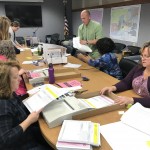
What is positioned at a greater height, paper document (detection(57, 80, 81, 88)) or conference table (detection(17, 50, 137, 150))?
paper document (detection(57, 80, 81, 88))

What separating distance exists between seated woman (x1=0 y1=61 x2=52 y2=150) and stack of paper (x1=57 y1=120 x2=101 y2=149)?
0.26m

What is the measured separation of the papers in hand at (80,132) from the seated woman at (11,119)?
26cm

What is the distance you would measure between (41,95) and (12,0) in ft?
19.9

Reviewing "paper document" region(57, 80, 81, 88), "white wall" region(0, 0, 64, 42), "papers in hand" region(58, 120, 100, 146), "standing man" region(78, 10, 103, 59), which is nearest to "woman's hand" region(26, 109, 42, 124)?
"papers in hand" region(58, 120, 100, 146)

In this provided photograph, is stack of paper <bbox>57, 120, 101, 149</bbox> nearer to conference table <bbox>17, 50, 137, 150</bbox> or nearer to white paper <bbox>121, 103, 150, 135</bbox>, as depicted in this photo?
conference table <bbox>17, 50, 137, 150</bbox>

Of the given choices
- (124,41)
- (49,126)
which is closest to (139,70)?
(49,126)

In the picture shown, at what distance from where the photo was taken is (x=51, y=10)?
289 inches

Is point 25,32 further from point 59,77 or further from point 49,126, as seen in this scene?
point 49,126

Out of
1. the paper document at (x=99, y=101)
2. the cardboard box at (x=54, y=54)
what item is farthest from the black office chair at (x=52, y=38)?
the paper document at (x=99, y=101)

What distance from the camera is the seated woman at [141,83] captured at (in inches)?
58.5

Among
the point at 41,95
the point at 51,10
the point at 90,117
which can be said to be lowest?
the point at 90,117

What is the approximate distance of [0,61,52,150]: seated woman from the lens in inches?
42.5

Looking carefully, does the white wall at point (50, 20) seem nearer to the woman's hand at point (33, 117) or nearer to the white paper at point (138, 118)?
the woman's hand at point (33, 117)

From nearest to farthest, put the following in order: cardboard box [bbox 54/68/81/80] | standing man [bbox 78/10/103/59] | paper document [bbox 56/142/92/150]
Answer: paper document [bbox 56/142/92/150], cardboard box [bbox 54/68/81/80], standing man [bbox 78/10/103/59]
